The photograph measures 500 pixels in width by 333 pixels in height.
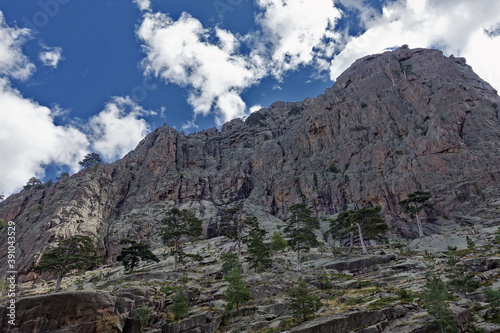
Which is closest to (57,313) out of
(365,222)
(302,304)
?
(302,304)

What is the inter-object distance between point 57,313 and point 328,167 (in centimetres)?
10599

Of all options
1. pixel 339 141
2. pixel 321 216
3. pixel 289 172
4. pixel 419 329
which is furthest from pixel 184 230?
pixel 339 141

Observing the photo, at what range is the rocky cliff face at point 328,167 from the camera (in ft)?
299

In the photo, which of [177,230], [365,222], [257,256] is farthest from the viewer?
[365,222]

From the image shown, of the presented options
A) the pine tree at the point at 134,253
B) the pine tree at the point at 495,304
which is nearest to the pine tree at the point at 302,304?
the pine tree at the point at 495,304

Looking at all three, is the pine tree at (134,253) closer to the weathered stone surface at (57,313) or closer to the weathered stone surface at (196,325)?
the weathered stone surface at (196,325)

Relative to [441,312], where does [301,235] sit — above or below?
above

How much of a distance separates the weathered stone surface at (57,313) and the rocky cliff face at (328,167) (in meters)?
69.9

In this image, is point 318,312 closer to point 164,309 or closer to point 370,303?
point 370,303

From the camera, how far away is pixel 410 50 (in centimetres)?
15950

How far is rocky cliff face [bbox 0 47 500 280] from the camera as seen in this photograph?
91.0 metres

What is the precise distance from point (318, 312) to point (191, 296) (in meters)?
16.7

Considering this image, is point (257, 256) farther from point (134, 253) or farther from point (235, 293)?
point (134, 253)

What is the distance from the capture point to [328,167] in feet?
389
